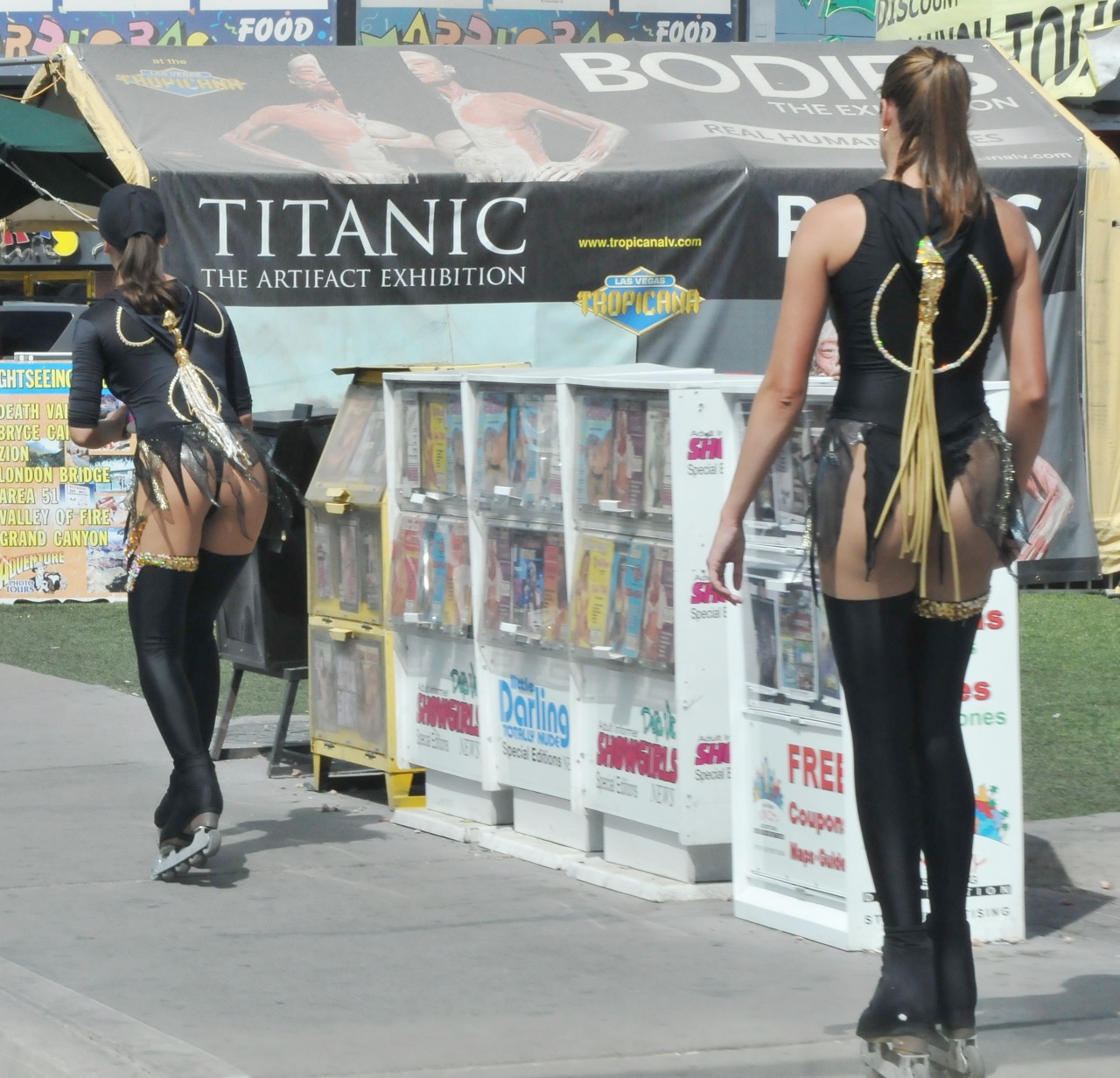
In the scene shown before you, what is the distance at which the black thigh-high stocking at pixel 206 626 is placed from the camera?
5793 millimetres

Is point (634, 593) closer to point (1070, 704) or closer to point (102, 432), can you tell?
point (102, 432)

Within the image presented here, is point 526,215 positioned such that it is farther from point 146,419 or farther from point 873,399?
point 873,399

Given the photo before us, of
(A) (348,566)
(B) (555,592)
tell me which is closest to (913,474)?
(B) (555,592)

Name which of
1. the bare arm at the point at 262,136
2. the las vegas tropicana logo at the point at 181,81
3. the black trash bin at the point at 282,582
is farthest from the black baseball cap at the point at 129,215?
the las vegas tropicana logo at the point at 181,81

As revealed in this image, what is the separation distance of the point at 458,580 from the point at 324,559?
0.92 meters

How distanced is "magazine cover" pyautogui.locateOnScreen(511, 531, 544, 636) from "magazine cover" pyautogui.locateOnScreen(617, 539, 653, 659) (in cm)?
44

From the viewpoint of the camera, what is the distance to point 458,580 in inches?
249

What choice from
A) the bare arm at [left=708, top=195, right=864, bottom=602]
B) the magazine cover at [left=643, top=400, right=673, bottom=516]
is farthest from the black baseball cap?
the bare arm at [left=708, top=195, right=864, bottom=602]

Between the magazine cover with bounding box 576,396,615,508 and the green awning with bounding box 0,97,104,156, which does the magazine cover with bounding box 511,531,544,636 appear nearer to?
the magazine cover with bounding box 576,396,615,508

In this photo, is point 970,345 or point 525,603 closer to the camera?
point 970,345

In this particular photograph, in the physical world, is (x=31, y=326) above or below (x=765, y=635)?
above

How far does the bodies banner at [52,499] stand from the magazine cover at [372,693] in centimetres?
653

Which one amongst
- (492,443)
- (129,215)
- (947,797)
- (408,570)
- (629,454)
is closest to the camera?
(947,797)

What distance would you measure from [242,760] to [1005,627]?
12.5ft
